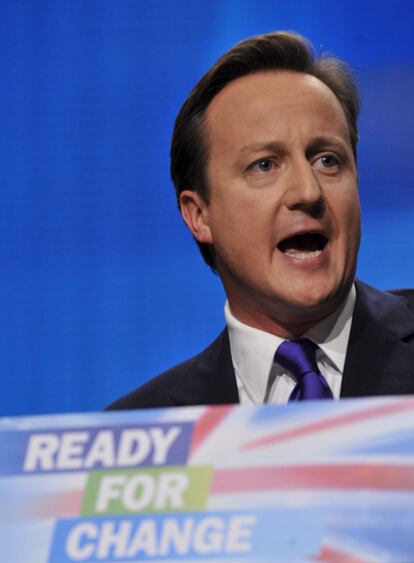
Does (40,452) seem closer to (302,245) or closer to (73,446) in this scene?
(73,446)

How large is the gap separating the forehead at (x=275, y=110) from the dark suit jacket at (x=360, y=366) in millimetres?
283

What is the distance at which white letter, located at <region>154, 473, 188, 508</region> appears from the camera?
749mm

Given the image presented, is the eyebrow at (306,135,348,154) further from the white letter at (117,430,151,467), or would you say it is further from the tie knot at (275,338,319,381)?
the white letter at (117,430,151,467)

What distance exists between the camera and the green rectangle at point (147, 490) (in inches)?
29.4

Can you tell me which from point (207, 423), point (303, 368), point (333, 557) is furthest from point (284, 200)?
point (333, 557)

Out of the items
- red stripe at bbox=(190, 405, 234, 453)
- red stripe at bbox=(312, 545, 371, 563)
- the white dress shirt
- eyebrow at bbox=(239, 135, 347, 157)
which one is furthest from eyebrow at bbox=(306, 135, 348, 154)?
red stripe at bbox=(312, 545, 371, 563)

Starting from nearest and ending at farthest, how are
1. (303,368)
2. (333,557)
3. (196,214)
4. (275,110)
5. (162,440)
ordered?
(333,557), (162,440), (303,368), (275,110), (196,214)

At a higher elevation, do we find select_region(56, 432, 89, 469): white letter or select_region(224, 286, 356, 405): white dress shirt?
select_region(224, 286, 356, 405): white dress shirt

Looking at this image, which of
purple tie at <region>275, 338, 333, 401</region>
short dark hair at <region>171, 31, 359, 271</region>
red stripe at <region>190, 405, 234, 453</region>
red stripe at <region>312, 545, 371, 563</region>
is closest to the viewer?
red stripe at <region>312, 545, 371, 563</region>

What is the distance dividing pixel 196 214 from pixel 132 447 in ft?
3.05

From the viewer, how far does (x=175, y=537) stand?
73 centimetres

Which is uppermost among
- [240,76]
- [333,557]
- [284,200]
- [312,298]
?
[240,76]

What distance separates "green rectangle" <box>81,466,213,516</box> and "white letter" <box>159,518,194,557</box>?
0.5 inches

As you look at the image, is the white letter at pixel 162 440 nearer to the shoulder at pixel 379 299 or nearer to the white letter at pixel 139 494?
the white letter at pixel 139 494
